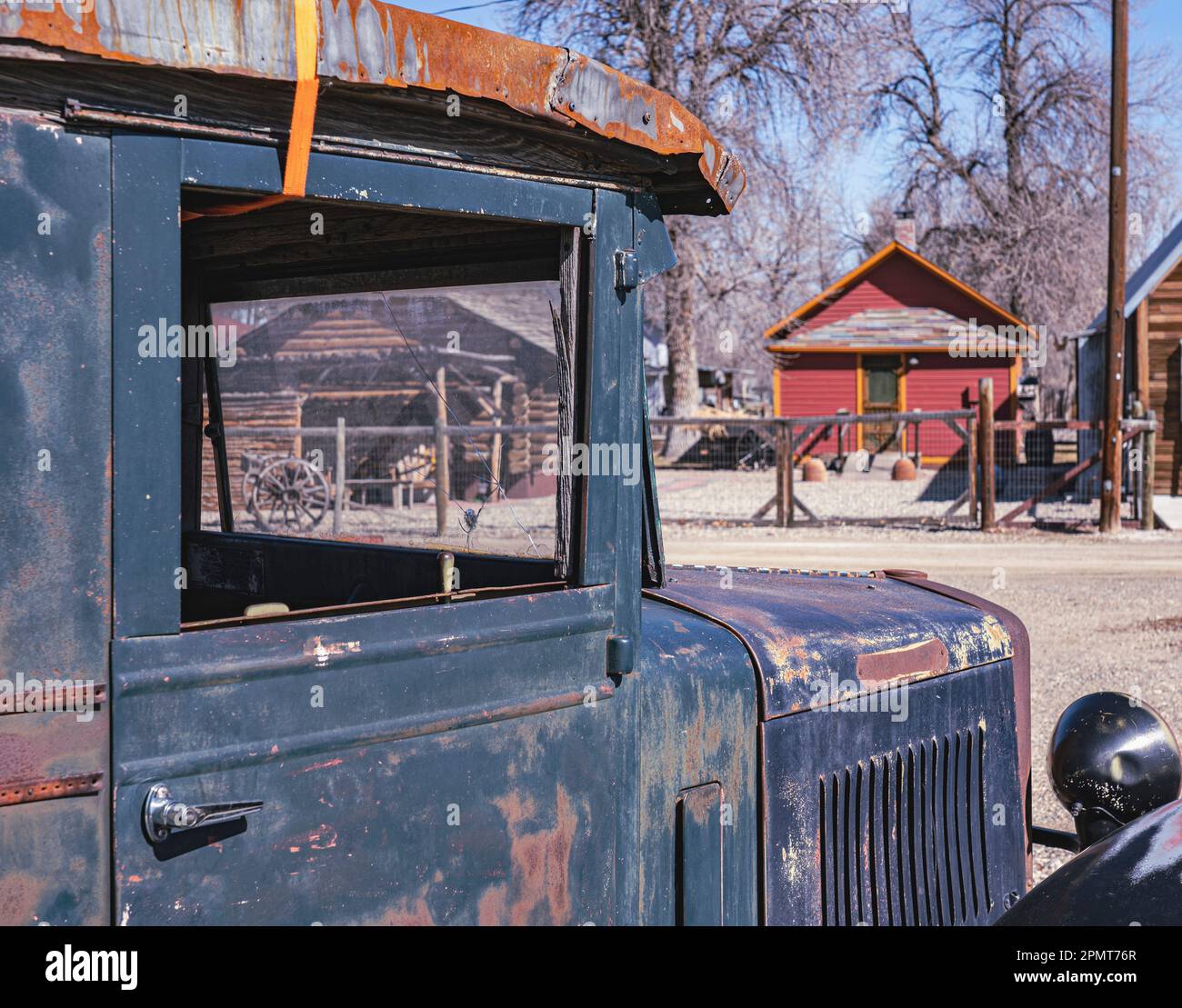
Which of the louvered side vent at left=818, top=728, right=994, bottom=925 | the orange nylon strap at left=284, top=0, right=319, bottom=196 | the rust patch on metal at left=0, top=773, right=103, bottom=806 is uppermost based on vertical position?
the orange nylon strap at left=284, top=0, right=319, bottom=196

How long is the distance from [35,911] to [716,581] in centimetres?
189

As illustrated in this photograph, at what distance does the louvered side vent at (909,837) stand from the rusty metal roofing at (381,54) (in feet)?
3.90

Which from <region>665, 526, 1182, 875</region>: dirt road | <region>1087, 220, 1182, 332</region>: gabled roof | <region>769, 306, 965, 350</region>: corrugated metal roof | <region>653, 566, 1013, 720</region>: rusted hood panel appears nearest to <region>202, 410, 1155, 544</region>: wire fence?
<region>653, 566, 1013, 720</region>: rusted hood panel

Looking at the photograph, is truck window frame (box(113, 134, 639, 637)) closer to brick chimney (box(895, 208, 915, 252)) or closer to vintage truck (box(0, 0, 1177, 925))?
vintage truck (box(0, 0, 1177, 925))

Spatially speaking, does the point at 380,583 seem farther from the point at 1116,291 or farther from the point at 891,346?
the point at 891,346

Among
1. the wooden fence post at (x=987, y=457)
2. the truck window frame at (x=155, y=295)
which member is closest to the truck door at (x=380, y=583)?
the truck window frame at (x=155, y=295)

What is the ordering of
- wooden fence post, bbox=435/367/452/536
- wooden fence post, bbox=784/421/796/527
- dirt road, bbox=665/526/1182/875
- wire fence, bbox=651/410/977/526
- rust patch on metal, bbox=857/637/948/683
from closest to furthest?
1. rust patch on metal, bbox=857/637/948/683
2. wooden fence post, bbox=435/367/452/536
3. dirt road, bbox=665/526/1182/875
4. wooden fence post, bbox=784/421/796/527
5. wire fence, bbox=651/410/977/526

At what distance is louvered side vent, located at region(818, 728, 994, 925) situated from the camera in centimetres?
243

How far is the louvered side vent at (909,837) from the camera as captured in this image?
95.8 inches

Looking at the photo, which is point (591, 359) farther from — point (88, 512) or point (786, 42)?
point (786, 42)

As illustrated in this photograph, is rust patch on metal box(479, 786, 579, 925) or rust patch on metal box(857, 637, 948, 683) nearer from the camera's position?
rust patch on metal box(479, 786, 579, 925)

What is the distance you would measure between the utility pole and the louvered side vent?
13452mm

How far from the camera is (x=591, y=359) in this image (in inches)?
81.4
